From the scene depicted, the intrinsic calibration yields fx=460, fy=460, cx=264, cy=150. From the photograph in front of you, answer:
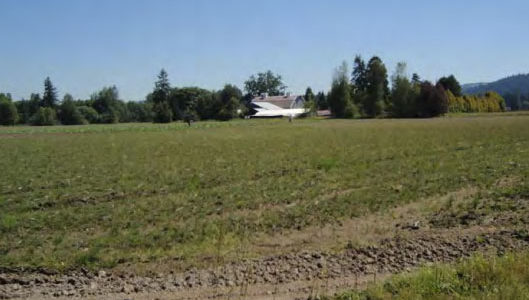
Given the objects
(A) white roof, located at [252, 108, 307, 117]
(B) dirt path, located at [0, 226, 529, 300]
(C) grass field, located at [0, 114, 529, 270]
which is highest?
(A) white roof, located at [252, 108, 307, 117]

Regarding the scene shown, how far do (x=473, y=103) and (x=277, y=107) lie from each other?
53031 millimetres

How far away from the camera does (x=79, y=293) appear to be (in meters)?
6.06

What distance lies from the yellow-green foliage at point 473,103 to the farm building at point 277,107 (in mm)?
37771

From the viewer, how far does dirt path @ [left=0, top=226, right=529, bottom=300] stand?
5.89m

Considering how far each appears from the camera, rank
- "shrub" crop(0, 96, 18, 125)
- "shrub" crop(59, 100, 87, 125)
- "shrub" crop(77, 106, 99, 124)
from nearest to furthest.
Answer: "shrub" crop(0, 96, 18, 125) < "shrub" crop(59, 100, 87, 125) < "shrub" crop(77, 106, 99, 124)

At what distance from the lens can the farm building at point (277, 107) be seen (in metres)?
126

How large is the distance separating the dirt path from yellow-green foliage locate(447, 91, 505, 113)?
107544 mm

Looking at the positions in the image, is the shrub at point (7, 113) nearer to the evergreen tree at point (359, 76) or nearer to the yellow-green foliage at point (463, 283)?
the evergreen tree at point (359, 76)

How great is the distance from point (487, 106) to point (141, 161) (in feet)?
368

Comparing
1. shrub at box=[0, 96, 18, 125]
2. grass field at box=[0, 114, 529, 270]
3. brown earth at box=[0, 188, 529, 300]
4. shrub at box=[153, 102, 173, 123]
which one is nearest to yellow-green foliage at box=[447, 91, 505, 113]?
shrub at box=[153, 102, 173, 123]

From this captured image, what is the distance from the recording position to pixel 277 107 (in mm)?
136375

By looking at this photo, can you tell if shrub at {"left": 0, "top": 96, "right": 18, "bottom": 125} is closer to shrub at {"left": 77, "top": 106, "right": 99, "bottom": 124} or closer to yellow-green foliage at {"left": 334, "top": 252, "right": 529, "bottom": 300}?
shrub at {"left": 77, "top": 106, "right": 99, "bottom": 124}

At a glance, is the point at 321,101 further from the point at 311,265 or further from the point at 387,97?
the point at 311,265

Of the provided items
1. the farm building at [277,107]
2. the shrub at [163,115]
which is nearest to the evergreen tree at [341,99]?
the farm building at [277,107]
